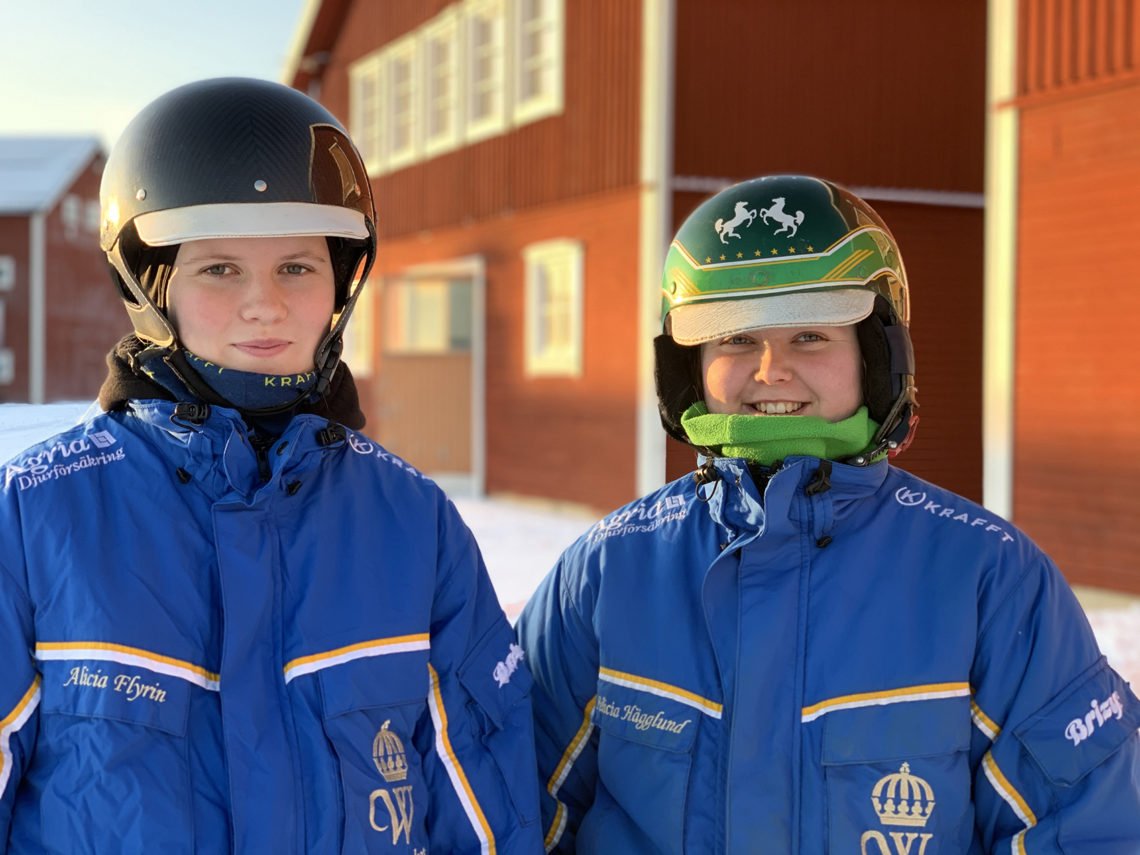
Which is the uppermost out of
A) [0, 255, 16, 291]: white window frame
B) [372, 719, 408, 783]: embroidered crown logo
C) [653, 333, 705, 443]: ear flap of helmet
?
[0, 255, 16, 291]: white window frame

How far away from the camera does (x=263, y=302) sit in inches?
74.3

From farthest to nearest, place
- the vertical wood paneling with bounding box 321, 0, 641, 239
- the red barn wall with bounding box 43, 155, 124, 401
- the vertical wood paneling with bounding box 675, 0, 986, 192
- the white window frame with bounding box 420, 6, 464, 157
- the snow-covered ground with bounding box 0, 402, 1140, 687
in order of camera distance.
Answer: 1. the red barn wall with bounding box 43, 155, 124, 401
2. the white window frame with bounding box 420, 6, 464, 157
3. the vertical wood paneling with bounding box 321, 0, 641, 239
4. the vertical wood paneling with bounding box 675, 0, 986, 192
5. the snow-covered ground with bounding box 0, 402, 1140, 687

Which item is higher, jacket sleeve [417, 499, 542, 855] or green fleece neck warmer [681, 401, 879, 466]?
green fleece neck warmer [681, 401, 879, 466]

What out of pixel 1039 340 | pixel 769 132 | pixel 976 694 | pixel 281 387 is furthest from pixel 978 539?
pixel 769 132

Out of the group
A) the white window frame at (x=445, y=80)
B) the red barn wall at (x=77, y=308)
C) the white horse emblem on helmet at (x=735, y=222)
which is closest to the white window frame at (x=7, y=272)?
the red barn wall at (x=77, y=308)

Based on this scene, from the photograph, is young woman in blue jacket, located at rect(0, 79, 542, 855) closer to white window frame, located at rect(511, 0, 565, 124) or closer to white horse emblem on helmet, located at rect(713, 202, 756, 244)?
white horse emblem on helmet, located at rect(713, 202, 756, 244)

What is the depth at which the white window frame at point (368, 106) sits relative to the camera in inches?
592

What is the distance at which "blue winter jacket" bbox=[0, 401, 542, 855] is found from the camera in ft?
5.19

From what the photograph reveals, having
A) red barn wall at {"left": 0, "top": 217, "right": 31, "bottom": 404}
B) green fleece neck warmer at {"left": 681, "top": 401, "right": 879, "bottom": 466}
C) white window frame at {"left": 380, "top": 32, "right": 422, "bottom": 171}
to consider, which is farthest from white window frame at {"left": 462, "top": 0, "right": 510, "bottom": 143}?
red barn wall at {"left": 0, "top": 217, "right": 31, "bottom": 404}

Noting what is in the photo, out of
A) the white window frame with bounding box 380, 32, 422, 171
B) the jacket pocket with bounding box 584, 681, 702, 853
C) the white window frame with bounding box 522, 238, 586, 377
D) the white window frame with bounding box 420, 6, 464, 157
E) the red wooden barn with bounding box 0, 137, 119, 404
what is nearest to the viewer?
the jacket pocket with bounding box 584, 681, 702, 853

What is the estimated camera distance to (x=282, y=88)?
6.91ft

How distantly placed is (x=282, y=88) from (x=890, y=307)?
1.16 meters

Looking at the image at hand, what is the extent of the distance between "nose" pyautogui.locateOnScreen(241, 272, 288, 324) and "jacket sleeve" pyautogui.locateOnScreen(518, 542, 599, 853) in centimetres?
68

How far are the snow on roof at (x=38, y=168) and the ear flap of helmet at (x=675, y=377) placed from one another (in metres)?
31.7
